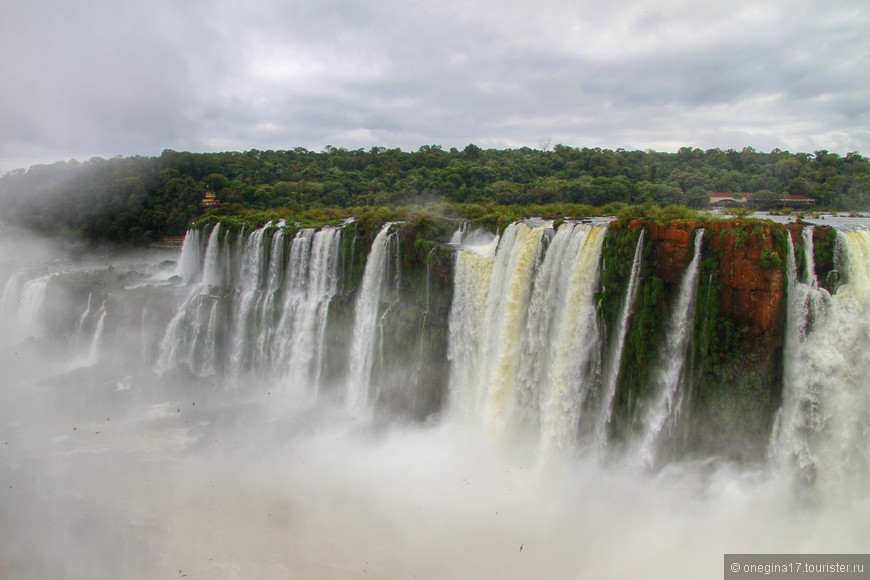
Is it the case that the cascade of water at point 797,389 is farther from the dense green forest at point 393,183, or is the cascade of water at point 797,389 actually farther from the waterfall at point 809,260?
the dense green forest at point 393,183

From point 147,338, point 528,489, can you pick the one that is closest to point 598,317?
point 528,489

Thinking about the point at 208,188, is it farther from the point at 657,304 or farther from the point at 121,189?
the point at 657,304

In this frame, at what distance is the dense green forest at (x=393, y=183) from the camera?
33094 millimetres

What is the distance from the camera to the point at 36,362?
97.0ft

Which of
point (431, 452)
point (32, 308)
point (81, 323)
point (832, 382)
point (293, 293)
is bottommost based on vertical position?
point (431, 452)

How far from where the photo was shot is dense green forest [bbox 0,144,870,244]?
109 ft

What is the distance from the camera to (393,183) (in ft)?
172

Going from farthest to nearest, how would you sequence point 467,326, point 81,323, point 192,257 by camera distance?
point 192,257
point 81,323
point 467,326

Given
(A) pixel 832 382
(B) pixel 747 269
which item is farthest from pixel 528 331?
(A) pixel 832 382

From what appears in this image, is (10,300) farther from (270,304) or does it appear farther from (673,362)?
(673,362)

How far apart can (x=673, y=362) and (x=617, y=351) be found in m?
1.43

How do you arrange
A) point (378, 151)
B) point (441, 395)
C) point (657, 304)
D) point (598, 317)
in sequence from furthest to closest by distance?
point (378, 151) → point (441, 395) → point (598, 317) → point (657, 304)

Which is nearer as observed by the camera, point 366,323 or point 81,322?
point 366,323

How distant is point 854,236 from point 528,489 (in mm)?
9616
